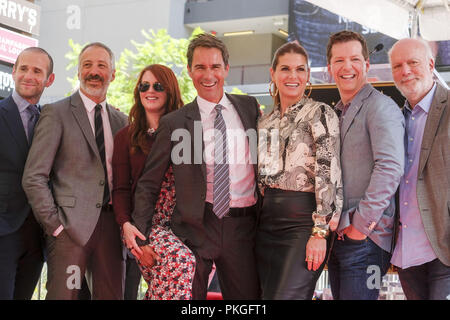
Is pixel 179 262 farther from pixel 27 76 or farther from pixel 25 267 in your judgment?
pixel 27 76

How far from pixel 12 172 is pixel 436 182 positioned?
2479mm

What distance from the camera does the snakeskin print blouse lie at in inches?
116

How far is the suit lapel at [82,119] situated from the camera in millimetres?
3535

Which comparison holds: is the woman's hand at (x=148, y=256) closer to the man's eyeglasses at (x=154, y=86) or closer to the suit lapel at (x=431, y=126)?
the man's eyeglasses at (x=154, y=86)

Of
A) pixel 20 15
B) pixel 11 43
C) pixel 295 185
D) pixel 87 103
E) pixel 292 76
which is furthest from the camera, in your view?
pixel 11 43

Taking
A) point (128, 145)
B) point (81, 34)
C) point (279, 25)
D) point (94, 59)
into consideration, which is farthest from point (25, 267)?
point (279, 25)

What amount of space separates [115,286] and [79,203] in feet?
1.88

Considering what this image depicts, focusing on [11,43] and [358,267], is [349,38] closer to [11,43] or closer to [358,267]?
[358,267]

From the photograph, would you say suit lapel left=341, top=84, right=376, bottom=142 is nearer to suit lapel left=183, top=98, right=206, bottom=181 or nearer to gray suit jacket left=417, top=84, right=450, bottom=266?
gray suit jacket left=417, top=84, right=450, bottom=266

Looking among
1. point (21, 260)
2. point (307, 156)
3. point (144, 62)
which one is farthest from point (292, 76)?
point (144, 62)

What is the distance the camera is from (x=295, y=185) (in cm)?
304

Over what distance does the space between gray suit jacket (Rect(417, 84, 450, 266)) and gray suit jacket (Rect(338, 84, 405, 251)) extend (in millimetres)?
142

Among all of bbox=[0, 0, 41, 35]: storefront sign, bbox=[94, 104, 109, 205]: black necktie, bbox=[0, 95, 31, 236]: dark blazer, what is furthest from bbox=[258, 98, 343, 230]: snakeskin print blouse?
bbox=[0, 0, 41, 35]: storefront sign
